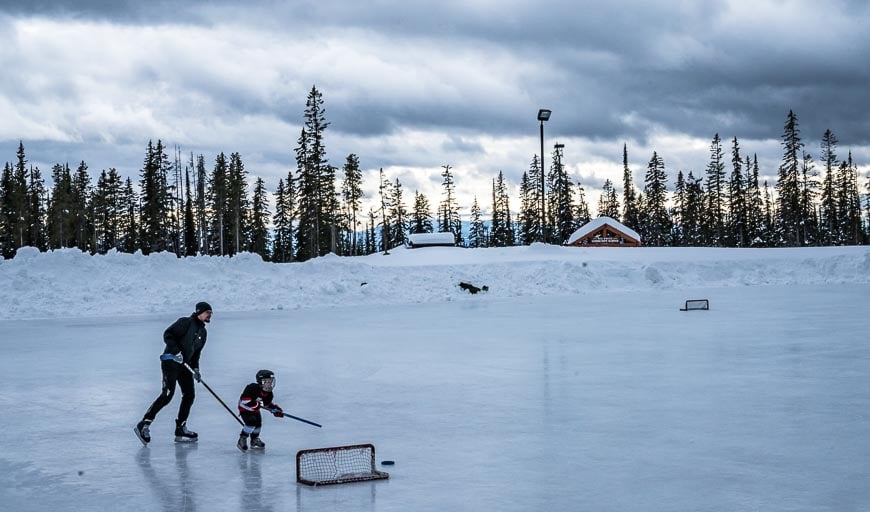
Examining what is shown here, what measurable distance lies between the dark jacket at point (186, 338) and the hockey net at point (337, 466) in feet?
6.03

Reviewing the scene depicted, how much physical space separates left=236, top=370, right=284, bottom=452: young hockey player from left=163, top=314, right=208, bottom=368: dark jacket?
0.70 meters

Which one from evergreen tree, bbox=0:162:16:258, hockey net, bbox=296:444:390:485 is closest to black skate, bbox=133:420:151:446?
hockey net, bbox=296:444:390:485

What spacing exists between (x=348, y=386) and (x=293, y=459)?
14.0ft

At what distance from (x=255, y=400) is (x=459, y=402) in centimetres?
308

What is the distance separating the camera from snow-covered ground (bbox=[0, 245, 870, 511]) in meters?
6.49

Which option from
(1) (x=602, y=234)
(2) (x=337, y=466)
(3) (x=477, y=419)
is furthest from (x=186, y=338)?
(1) (x=602, y=234)

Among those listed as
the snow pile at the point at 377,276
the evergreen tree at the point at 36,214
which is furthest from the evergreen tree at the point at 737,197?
the evergreen tree at the point at 36,214

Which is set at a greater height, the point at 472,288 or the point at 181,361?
the point at 472,288

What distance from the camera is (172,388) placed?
8.64 meters

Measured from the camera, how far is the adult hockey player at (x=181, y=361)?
8.38 metres

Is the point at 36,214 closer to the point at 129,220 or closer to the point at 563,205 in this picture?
the point at 129,220

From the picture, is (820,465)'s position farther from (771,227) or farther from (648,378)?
(771,227)

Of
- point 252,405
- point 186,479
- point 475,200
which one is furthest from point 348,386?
point 475,200

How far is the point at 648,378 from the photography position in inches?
475
